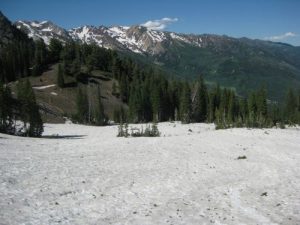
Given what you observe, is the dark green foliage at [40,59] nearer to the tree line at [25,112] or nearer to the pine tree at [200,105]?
the pine tree at [200,105]

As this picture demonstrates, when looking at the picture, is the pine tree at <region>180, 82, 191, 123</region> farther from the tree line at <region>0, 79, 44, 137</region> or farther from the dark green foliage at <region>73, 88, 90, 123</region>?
the tree line at <region>0, 79, 44, 137</region>

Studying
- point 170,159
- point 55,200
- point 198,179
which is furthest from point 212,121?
point 55,200

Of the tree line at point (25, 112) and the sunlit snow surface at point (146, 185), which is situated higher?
the tree line at point (25, 112)

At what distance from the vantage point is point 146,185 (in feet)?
89.4

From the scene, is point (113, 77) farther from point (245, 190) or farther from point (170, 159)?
point (245, 190)

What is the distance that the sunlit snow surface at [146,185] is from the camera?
20.5 m

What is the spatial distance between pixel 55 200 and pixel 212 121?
9710 centimetres

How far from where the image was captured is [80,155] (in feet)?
126

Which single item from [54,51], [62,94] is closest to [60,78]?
[62,94]

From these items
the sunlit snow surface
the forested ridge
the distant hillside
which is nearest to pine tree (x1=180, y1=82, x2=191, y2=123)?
the forested ridge

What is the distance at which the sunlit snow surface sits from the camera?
67.3ft

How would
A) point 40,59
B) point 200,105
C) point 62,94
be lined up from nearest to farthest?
1. point 200,105
2. point 62,94
3. point 40,59

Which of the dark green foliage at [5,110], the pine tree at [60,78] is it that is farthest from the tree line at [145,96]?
the dark green foliage at [5,110]

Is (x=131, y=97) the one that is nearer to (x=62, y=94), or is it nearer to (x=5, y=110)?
(x=62, y=94)
